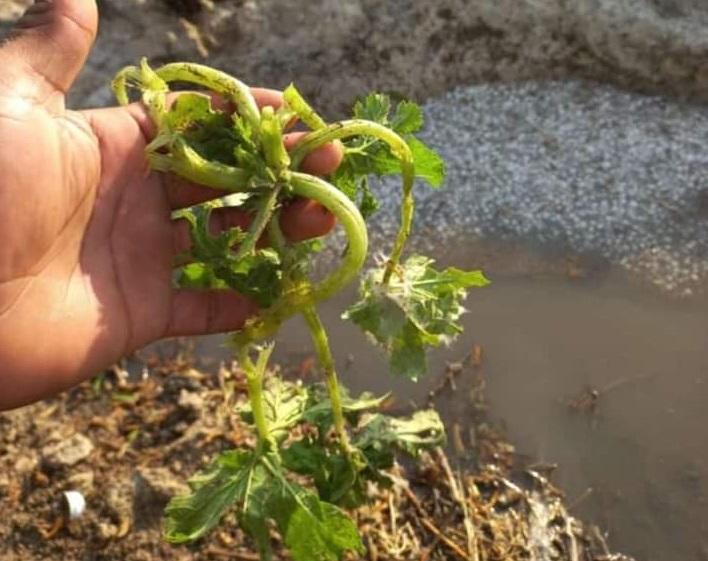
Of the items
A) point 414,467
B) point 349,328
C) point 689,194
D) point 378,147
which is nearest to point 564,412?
point 414,467

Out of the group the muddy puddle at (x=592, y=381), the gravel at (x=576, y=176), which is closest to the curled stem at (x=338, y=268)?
the muddy puddle at (x=592, y=381)

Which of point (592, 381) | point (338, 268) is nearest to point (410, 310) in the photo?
point (338, 268)

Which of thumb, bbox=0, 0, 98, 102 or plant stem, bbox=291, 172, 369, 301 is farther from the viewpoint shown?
thumb, bbox=0, 0, 98, 102

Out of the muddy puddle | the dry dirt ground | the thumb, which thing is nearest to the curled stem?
the thumb

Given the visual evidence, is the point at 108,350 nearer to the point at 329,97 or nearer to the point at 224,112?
the point at 224,112

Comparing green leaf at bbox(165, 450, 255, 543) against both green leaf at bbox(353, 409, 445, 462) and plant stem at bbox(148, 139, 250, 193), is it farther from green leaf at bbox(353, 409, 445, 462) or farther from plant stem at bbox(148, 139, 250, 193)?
plant stem at bbox(148, 139, 250, 193)

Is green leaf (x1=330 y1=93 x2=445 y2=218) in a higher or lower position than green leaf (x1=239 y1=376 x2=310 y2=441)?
higher

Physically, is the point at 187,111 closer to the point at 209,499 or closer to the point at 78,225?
the point at 78,225

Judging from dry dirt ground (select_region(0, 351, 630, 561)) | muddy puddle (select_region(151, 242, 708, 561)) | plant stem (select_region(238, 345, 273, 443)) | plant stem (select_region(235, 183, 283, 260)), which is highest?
plant stem (select_region(235, 183, 283, 260))
